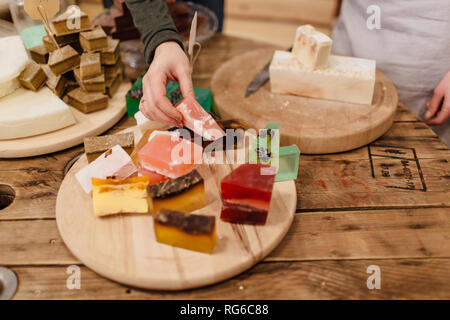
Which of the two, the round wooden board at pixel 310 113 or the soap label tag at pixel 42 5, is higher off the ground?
the soap label tag at pixel 42 5

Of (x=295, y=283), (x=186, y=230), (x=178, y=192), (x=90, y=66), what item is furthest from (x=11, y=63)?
(x=295, y=283)

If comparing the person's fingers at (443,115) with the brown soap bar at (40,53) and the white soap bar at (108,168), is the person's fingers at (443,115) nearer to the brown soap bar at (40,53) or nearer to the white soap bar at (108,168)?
the white soap bar at (108,168)

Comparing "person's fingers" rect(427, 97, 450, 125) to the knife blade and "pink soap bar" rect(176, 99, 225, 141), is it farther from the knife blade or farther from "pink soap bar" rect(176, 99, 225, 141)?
"pink soap bar" rect(176, 99, 225, 141)

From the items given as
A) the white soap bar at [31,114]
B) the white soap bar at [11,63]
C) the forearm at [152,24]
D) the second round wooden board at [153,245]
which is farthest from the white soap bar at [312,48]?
the white soap bar at [11,63]

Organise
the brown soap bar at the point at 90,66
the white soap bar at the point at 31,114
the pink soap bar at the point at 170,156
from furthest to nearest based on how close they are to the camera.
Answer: the brown soap bar at the point at 90,66 < the white soap bar at the point at 31,114 < the pink soap bar at the point at 170,156

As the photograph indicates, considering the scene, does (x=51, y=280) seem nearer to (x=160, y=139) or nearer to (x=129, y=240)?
(x=129, y=240)

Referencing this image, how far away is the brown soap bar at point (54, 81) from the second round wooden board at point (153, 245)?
1.96 ft

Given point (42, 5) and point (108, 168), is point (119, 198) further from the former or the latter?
point (42, 5)

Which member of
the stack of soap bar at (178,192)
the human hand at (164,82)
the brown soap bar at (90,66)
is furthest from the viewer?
the brown soap bar at (90,66)

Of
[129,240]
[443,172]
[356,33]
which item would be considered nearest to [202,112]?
[129,240]

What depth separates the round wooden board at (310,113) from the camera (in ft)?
5.48

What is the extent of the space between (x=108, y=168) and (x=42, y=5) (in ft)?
2.83
